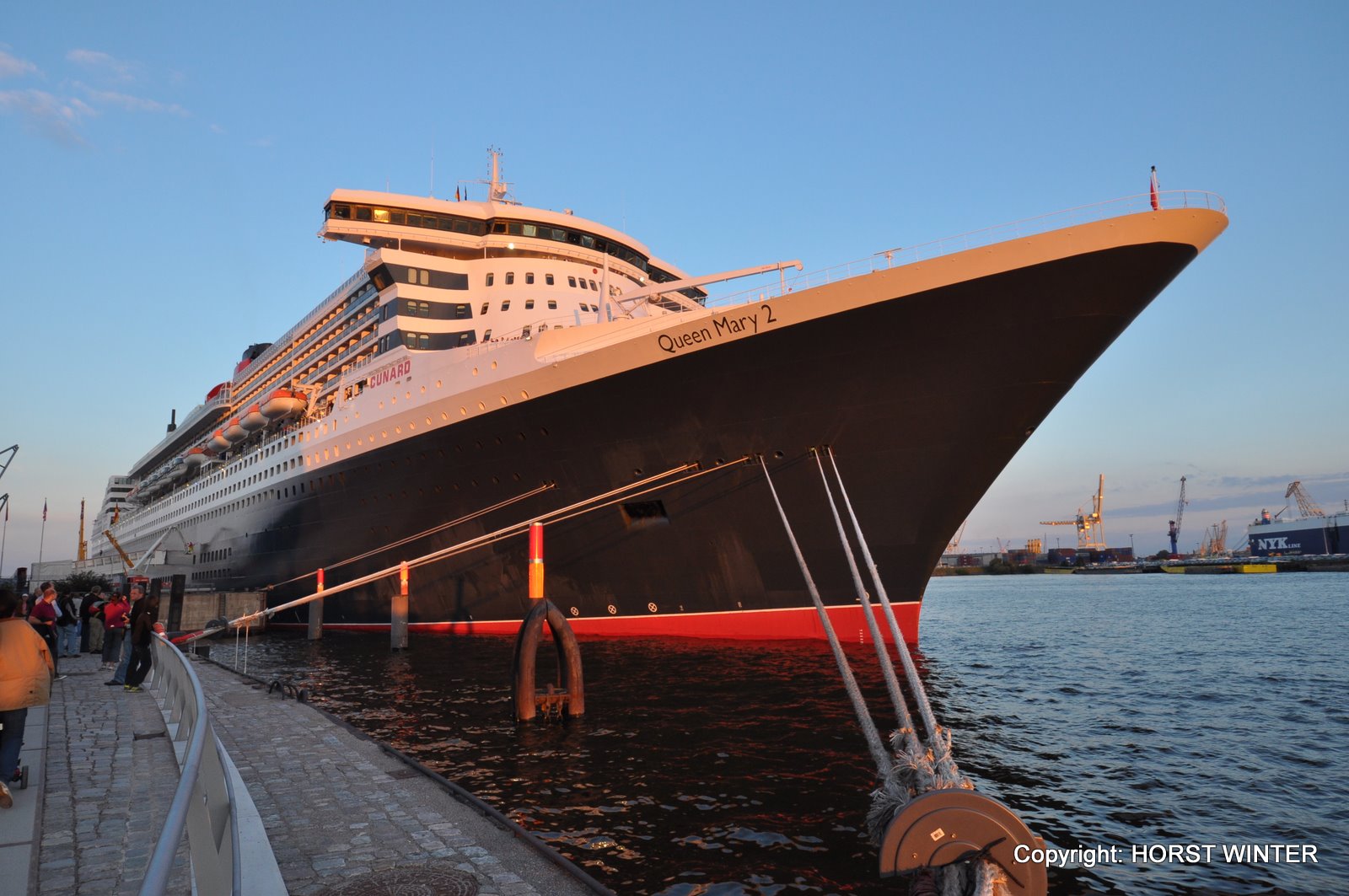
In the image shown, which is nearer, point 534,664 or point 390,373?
point 534,664

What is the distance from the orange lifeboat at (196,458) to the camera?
125 feet

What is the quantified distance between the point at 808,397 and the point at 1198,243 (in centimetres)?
665

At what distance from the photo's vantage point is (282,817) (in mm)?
5969

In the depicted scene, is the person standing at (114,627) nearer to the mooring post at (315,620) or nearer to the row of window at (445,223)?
the mooring post at (315,620)

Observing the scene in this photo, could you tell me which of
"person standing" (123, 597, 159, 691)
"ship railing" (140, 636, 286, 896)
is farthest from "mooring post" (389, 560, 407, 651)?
"ship railing" (140, 636, 286, 896)

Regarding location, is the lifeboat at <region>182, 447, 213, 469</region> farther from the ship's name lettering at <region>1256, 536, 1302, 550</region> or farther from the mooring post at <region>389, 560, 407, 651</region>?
the ship's name lettering at <region>1256, 536, 1302, 550</region>

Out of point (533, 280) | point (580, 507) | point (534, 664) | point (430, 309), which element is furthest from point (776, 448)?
point (430, 309)

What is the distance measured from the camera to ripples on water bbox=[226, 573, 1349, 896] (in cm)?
596

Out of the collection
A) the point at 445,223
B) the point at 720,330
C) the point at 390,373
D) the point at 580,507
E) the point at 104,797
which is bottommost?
the point at 104,797

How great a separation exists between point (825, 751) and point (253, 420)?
2837 cm

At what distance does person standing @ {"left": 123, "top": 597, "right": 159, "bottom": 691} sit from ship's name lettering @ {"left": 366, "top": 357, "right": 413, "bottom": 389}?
32.1 feet

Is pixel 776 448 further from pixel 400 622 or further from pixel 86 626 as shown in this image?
pixel 86 626

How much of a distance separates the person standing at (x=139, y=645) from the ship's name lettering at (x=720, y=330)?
9775 millimetres

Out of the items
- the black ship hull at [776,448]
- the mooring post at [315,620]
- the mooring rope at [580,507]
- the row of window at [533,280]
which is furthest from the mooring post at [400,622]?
the row of window at [533,280]
